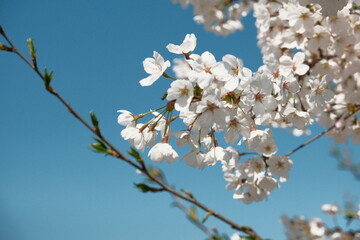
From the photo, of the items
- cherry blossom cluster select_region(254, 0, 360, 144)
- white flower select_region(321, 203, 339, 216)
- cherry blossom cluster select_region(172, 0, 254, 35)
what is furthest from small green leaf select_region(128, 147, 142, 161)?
white flower select_region(321, 203, 339, 216)

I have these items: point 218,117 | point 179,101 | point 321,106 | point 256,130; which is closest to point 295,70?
point 321,106

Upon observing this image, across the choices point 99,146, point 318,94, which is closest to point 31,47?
point 99,146

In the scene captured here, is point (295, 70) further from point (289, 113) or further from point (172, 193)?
point (172, 193)

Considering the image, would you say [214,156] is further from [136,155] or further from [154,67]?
[136,155]

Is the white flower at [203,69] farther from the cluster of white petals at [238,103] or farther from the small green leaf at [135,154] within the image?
the small green leaf at [135,154]

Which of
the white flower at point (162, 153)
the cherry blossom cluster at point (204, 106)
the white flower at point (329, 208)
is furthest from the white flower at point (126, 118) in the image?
the white flower at point (329, 208)

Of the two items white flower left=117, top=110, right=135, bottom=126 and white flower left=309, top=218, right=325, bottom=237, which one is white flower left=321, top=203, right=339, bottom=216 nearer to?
white flower left=309, top=218, right=325, bottom=237
